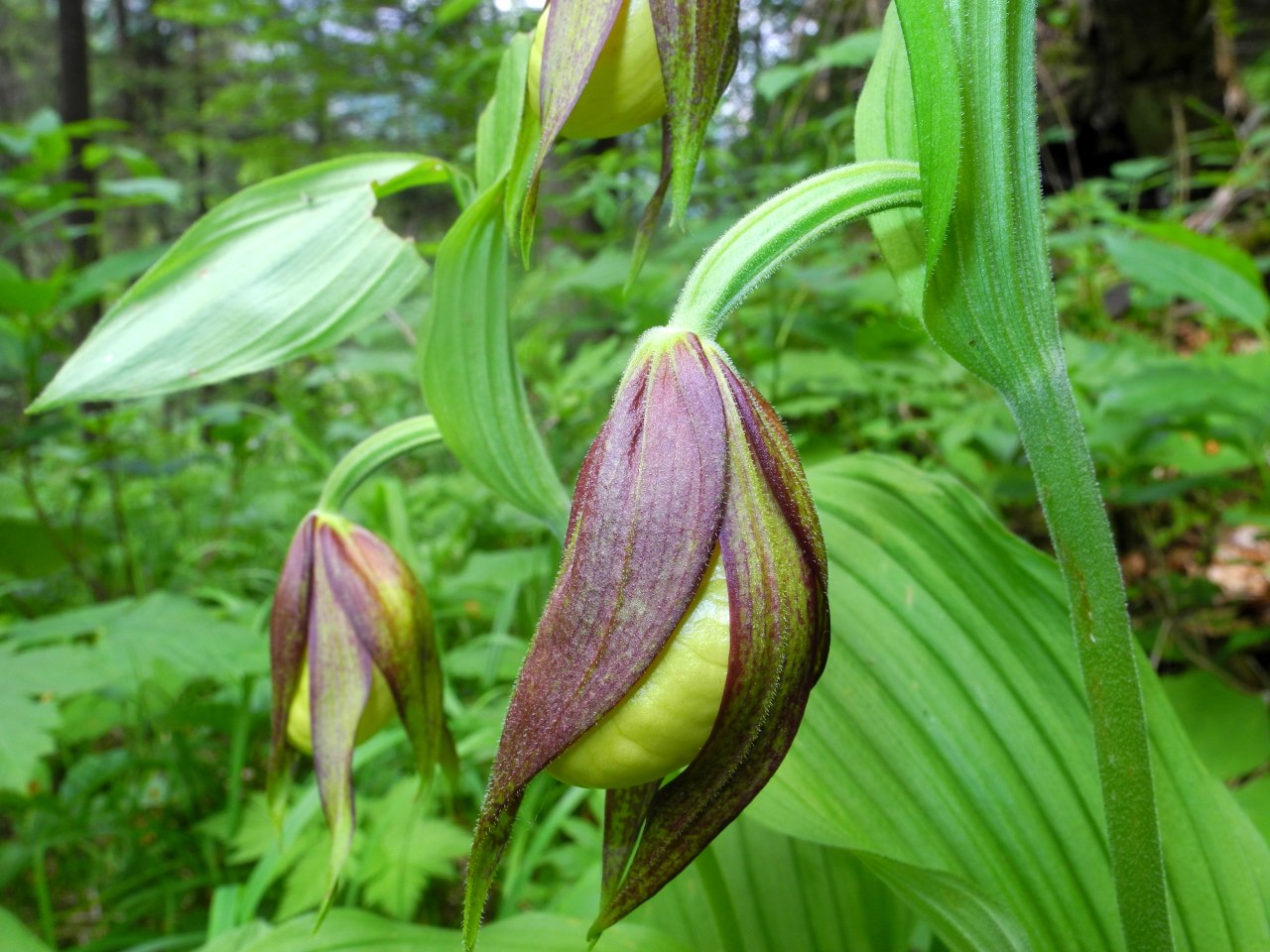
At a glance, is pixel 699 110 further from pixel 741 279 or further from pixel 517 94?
pixel 517 94

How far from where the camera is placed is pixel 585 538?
385 mm

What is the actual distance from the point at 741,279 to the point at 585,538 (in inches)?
5.9

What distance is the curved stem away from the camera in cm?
75

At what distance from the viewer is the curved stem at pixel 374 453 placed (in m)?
0.75

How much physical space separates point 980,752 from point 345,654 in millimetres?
506

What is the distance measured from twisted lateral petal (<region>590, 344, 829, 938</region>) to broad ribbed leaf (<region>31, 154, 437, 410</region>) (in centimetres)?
39

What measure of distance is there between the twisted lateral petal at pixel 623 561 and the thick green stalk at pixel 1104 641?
8.7 inches

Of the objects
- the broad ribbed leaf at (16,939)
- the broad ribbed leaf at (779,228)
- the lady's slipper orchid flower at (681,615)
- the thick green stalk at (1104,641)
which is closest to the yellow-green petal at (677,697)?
the lady's slipper orchid flower at (681,615)

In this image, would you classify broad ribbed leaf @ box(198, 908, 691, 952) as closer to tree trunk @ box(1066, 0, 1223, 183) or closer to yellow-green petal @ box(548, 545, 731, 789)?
yellow-green petal @ box(548, 545, 731, 789)

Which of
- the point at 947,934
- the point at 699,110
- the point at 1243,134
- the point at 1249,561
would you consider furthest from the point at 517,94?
the point at 1243,134

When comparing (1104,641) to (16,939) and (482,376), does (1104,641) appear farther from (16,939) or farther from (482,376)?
(16,939)

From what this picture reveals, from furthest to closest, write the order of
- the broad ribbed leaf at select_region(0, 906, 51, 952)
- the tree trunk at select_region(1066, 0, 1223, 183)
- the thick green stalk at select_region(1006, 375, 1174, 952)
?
the tree trunk at select_region(1066, 0, 1223, 183), the broad ribbed leaf at select_region(0, 906, 51, 952), the thick green stalk at select_region(1006, 375, 1174, 952)

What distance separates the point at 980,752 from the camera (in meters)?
0.67

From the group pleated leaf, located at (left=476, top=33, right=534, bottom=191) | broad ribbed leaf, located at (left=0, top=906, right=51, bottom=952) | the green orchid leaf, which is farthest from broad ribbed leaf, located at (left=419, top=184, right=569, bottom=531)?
broad ribbed leaf, located at (left=0, top=906, right=51, bottom=952)
